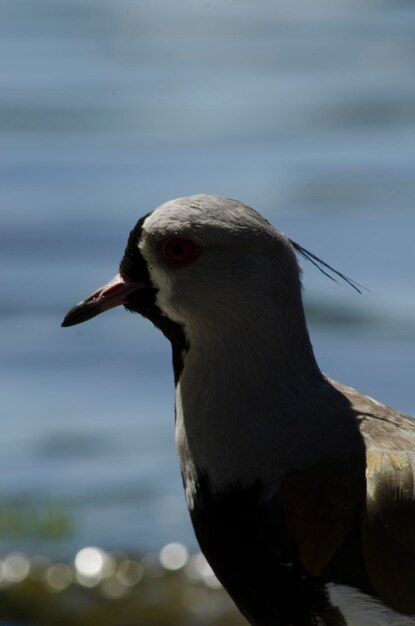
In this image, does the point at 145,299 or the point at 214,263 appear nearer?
the point at 214,263

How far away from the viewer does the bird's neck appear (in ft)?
17.6

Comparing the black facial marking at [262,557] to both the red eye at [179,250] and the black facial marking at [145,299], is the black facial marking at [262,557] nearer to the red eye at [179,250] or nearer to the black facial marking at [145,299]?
the black facial marking at [145,299]

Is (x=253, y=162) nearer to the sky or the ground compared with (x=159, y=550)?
nearer to the sky

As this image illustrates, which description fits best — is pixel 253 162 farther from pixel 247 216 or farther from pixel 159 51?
pixel 247 216

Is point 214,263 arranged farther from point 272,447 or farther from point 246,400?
point 272,447

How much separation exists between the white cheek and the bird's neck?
0.41 metres


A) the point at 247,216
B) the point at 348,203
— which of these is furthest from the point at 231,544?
the point at 348,203

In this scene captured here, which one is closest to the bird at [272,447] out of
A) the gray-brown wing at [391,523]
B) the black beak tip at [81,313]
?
the gray-brown wing at [391,523]

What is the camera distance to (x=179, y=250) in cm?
543

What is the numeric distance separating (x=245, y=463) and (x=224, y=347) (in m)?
0.38

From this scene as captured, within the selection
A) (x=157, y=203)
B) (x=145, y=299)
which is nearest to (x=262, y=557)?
(x=145, y=299)

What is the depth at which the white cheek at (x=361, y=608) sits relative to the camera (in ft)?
17.6

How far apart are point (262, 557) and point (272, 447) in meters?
0.35

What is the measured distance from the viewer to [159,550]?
27.4ft
